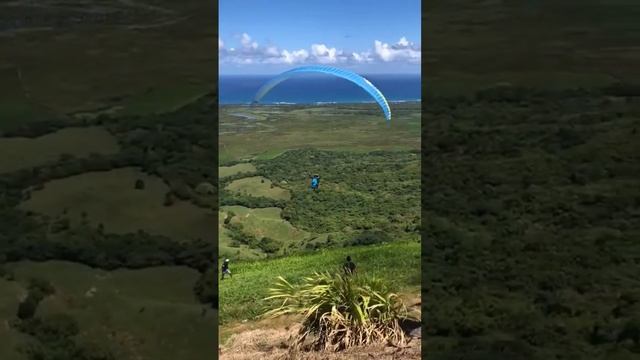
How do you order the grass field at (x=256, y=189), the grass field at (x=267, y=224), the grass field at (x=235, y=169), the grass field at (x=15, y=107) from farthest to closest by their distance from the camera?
the grass field at (x=15, y=107) < the grass field at (x=235, y=169) < the grass field at (x=256, y=189) < the grass field at (x=267, y=224)

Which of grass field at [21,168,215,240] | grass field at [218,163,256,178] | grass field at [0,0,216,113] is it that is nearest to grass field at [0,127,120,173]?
grass field at [0,0,216,113]

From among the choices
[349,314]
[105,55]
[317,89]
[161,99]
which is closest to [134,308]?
[349,314]

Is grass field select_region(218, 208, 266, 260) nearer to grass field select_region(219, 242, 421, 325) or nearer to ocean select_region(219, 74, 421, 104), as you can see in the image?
grass field select_region(219, 242, 421, 325)

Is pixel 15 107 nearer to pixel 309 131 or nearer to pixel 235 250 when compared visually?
pixel 309 131

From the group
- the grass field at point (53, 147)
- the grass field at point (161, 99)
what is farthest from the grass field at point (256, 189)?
the grass field at point (53, 147)

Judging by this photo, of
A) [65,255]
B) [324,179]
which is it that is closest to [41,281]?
[65,255]

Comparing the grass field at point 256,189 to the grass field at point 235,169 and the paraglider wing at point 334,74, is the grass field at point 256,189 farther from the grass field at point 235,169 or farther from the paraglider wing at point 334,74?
the paraglider wing at point 334,74

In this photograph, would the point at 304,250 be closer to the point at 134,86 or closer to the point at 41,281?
the point at 41,281

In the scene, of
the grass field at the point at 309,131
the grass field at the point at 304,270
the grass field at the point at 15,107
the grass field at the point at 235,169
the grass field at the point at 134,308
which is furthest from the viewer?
the grass field at the point at 15,107
